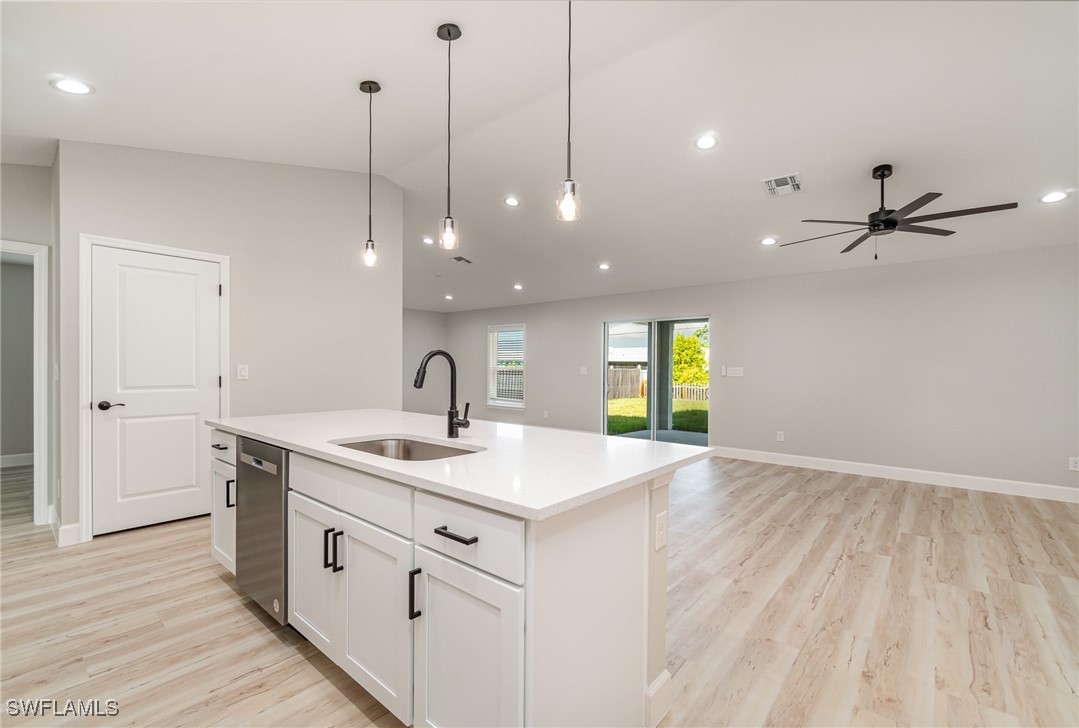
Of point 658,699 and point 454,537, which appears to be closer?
point 454,537

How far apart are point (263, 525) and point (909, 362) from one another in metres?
6.35

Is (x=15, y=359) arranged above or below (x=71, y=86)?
below

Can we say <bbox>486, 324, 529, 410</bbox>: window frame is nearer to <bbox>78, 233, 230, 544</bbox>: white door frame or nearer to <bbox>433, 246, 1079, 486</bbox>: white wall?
<bbox>433, 246, 1079, 486</bbox>: white wall

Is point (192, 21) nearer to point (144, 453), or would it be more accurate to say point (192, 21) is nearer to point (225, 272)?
point (225, 272)

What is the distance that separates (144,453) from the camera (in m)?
3.31

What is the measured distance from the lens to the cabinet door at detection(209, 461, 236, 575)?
2350mm

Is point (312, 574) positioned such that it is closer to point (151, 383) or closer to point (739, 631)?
point (739, 631)

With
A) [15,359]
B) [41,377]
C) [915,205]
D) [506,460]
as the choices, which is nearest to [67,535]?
[41,377]

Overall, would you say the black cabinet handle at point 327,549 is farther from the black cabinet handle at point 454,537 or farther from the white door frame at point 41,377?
the white door frame at point 41,377

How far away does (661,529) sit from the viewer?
1.63 metres

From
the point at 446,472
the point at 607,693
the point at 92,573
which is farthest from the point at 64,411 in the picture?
the point at 607,693

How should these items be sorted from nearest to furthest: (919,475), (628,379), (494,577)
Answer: (494,577)
(919,475)
(628,379)

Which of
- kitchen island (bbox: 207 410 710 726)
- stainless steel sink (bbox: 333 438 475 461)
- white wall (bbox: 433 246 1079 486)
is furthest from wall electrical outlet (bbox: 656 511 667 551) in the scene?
white wall (bbox: 433 246 1079 486)

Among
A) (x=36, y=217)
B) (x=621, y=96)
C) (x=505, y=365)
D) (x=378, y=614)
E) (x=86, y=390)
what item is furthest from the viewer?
(x=505, y=365)
